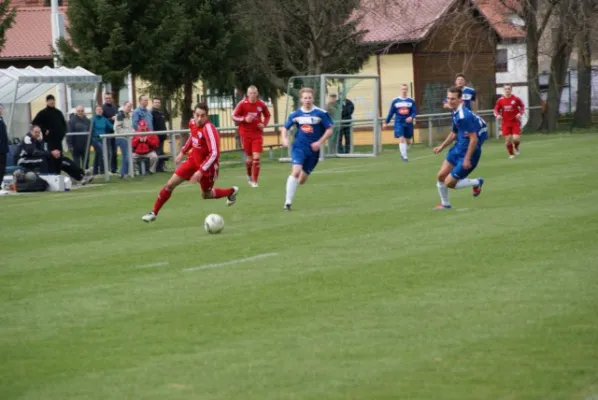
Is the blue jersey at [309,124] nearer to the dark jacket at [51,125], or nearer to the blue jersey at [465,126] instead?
the blue jersey at [465,126]

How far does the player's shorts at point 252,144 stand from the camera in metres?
23.0

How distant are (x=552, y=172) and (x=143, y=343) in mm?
15693

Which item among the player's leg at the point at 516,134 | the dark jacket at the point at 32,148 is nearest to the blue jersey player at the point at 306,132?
the dark jacket at the point at 32,148

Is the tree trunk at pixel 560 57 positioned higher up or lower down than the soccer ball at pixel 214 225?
higher up

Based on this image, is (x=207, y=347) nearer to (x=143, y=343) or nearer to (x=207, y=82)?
(x=143, y=343)

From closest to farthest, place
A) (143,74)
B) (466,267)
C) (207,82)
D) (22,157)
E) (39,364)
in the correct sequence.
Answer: (39,364) → (466,267) → (22,157) → (143,74) → (207,82)

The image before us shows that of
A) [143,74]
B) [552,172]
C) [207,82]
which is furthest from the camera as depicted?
[207,82]

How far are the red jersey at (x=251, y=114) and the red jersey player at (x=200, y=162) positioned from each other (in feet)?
21.6

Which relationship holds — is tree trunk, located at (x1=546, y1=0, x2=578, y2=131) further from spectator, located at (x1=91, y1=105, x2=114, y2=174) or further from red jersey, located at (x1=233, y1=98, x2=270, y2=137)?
red jersey, located at (x1=233, y1=98, x2=270, y2=137)

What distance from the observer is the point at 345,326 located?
8.28 meters

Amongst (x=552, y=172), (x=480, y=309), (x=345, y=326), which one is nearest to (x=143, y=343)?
(x=345, y=326)

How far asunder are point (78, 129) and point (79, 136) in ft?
1.27

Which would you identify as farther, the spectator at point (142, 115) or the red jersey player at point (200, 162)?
the spectator at point (142, 115)

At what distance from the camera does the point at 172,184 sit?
1576 centimetres
